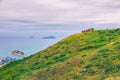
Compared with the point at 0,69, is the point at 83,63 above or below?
above

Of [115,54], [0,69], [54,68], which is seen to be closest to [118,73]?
[115,54]

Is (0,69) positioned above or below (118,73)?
below

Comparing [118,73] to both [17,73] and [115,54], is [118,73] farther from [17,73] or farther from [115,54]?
[17,73]

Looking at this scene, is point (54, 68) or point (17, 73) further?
point (17, 73)

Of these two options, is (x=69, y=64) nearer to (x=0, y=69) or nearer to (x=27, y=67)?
(x=27, y=67)

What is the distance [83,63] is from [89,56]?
1.94m

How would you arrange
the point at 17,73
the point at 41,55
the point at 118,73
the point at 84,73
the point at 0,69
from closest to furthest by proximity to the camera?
the point at 118,73 → the point at 84,73 → the point at 17,73 → the point at 41,55 → the point at 0,69

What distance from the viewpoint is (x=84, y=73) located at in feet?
84.0

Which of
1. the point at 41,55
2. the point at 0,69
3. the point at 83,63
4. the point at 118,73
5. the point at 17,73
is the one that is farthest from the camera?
the point at 0,69

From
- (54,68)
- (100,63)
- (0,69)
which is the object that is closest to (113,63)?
(100,63)

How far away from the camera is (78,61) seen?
2920 cm

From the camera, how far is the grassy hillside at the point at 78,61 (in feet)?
83.4

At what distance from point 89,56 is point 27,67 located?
29.6 feet

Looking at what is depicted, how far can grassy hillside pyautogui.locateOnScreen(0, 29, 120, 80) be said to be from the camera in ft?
83.4
